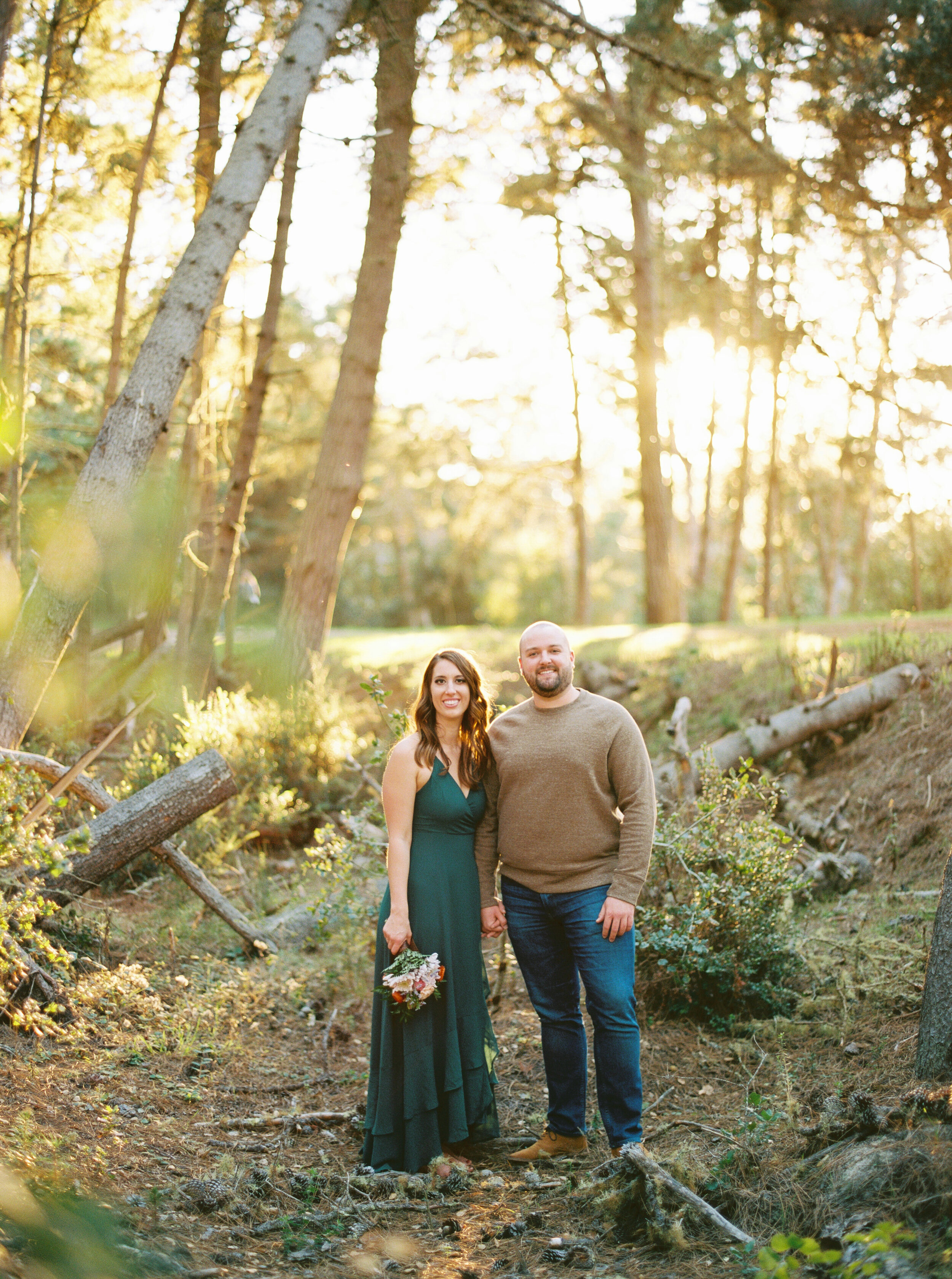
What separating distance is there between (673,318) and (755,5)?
14383 mm

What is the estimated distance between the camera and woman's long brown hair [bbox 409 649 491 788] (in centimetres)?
407

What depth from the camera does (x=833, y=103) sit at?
835 centimetres

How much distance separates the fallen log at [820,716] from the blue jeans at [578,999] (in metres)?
3.68

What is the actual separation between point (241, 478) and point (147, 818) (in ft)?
16.3

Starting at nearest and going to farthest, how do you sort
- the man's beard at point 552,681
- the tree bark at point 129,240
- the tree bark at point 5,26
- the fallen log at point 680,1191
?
the fallen log at point 680,1191, the man's beard at point 552,681, the tree bark at point 5,26, the tree bark at point 129,240

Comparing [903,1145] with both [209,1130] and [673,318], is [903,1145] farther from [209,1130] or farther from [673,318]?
[673,318]

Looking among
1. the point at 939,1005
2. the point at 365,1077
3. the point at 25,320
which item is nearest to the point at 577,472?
the point at 25,320

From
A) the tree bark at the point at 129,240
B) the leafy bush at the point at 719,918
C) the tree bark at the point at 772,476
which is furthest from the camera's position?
the tree bark at the point at 772,476

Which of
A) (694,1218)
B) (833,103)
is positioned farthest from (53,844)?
(833,103)

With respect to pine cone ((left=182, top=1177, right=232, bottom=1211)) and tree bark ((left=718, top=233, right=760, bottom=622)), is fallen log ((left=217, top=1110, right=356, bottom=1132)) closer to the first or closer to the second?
pine cone ((left=182, top=1177, right=232, bottom=1211))

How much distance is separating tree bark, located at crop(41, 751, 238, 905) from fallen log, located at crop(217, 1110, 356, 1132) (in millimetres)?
1665

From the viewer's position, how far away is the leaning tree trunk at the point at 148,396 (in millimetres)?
5238

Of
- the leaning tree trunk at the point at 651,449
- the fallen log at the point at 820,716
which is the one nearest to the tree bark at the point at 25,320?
the fallen log at the point at 820,716

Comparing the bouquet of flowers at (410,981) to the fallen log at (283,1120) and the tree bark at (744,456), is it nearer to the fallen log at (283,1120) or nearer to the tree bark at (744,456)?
the fallen log at (283,1120)
